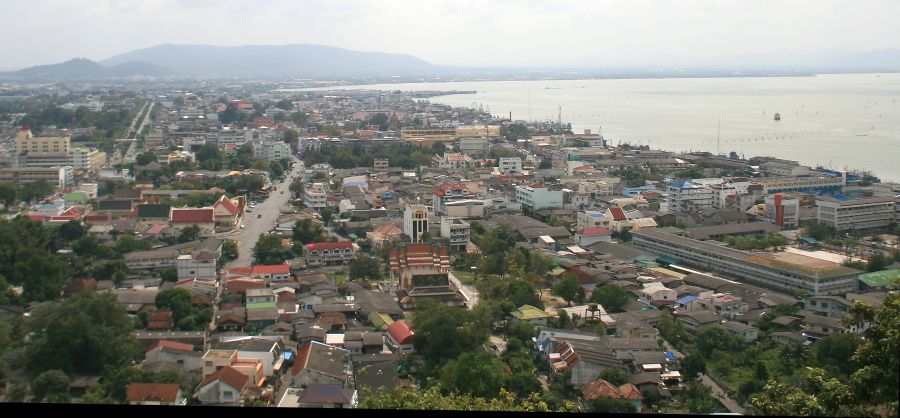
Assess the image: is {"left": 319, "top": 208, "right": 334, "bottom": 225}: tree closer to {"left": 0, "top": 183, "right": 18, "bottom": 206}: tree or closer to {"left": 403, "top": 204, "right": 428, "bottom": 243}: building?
{"left": 403, "top": 204, "right": 428, "bottom": 243}: building

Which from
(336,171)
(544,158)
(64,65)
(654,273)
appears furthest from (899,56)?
(64,65)

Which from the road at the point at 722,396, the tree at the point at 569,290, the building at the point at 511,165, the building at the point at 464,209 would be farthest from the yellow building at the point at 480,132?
the road at the point at 722,396

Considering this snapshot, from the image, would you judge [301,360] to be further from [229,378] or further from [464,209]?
[464,209]

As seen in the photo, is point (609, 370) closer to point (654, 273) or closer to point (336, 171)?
→ point (654, 273)

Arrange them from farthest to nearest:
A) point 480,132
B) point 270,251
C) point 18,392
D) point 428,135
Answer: point 480,132 < point 428,135 < point 270,251 < point 18,392

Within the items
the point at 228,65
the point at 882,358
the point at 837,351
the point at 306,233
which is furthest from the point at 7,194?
the point at 228,65

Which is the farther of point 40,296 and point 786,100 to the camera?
point 786,100
